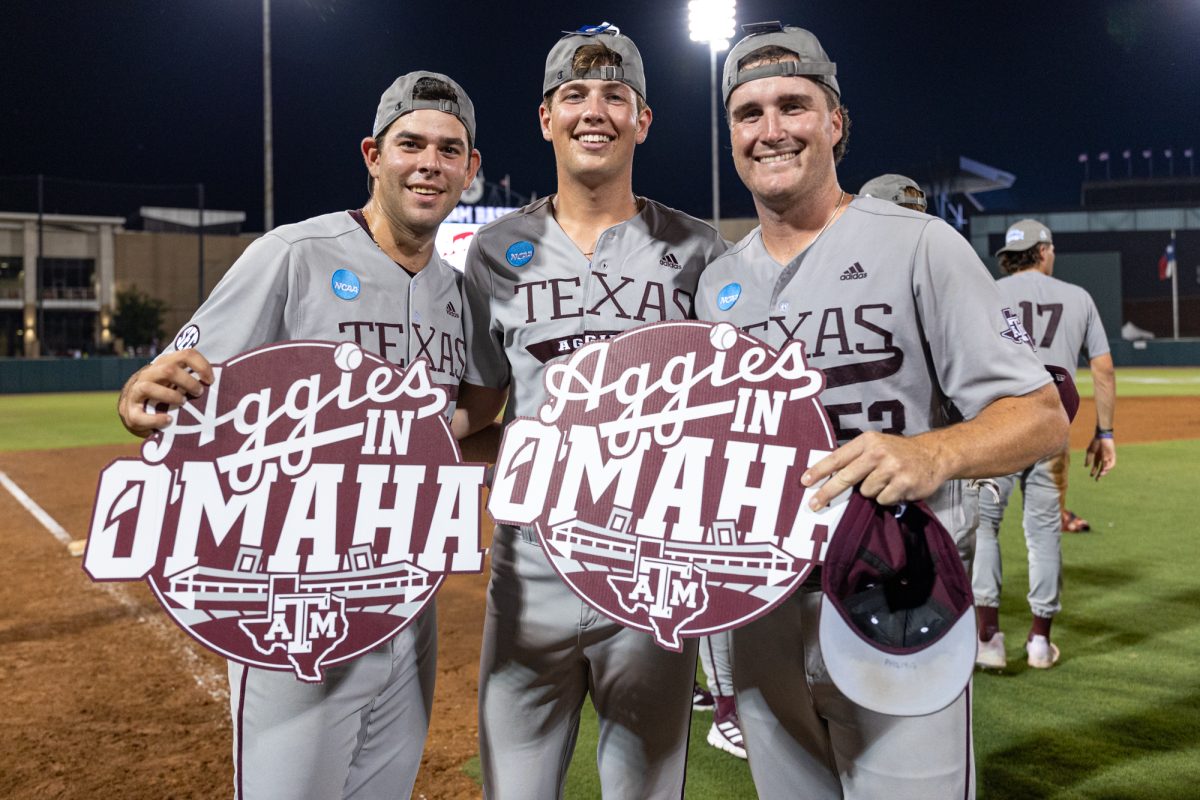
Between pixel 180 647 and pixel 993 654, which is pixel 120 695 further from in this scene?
pixel 993 654

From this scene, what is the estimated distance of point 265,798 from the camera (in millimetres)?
1973

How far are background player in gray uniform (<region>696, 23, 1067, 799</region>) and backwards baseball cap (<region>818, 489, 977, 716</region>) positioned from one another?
104 mm

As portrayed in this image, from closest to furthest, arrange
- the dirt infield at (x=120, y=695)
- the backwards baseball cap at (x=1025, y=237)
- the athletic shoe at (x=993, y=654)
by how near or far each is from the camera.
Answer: the dirt infield at (x=120, y=695)
the athletic shoe at (x=993, y=654)
the backwards baseball cap at (x=1025, y=237)

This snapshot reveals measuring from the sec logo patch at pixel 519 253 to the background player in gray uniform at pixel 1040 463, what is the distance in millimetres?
2823

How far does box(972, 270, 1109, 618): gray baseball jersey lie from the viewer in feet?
14.3

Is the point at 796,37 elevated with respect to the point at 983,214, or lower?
lower

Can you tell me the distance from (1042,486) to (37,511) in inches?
364

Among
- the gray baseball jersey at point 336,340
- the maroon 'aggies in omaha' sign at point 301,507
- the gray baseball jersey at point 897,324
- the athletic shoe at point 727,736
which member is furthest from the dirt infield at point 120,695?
the gray baseball jersey at point 897,324

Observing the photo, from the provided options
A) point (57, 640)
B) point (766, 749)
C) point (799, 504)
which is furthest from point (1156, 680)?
point (57, 640)

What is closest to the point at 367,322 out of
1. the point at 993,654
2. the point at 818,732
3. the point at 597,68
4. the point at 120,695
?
the point at 597,68

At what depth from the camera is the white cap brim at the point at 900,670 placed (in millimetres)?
1547

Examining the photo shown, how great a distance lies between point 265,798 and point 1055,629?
14.4ft

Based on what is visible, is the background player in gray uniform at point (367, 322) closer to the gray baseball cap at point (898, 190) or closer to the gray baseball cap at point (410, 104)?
the gray baseball cap at point (410, 104)

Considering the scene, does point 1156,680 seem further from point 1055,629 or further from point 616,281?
point 616,281
